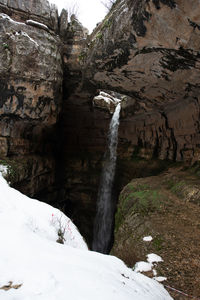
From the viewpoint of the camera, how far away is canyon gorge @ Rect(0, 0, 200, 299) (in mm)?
4887

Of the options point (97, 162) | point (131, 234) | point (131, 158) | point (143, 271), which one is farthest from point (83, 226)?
point (143, 271)

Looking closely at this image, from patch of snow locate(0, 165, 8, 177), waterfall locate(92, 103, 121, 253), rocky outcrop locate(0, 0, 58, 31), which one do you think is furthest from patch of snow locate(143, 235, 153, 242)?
rocky outcrop locate(0, 0, 58, 31)

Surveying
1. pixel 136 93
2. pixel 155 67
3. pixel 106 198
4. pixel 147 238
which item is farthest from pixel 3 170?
pixel 155 67

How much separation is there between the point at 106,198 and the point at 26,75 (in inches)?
391

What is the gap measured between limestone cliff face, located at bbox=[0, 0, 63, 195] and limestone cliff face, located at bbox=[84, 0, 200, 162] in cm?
242

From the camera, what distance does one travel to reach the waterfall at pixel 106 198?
12211 millimetres

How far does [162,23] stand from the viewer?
4.75 m

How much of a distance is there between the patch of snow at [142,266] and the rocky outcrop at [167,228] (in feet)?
0.47

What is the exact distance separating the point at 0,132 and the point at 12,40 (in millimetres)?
4863

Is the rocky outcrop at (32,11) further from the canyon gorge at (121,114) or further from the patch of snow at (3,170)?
the patch of snow at (3,170)

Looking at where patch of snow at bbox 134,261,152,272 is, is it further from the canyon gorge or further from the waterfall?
the waterfall

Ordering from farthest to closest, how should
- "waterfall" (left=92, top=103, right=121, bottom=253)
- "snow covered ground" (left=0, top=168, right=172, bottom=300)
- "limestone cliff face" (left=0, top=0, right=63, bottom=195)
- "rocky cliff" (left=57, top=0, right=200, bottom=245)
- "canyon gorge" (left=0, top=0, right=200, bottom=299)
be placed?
"waterfall" (left=92, top=103, right=121, bottom=253)
"limestone cliff face" (left=0, top=0, right=63, bottom=195)
"rocky cliff" (left=57, top=0, right=200, bottom=245)
"canyon gorge" (left=0, top=0, right=200, bottom=299)
"snow covered ground" (left=0, top=168, right=172, bottom=300)

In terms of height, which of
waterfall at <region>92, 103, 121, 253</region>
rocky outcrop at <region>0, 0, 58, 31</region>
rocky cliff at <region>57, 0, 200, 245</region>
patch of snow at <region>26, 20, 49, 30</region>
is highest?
rocky outcrop at <region>0, 0, 58, 31</region>

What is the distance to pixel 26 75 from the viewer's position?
9422mm
